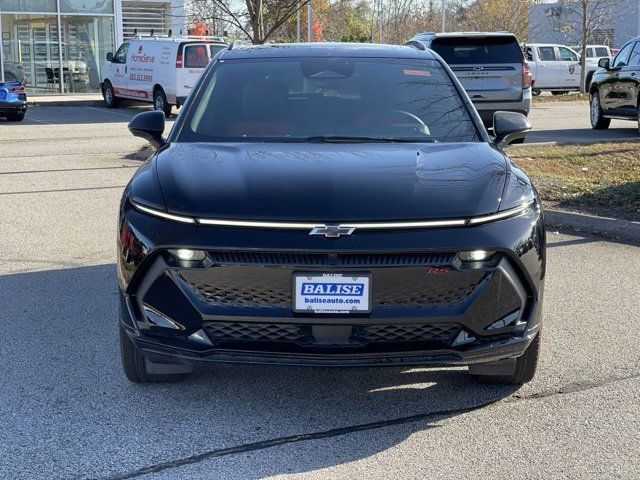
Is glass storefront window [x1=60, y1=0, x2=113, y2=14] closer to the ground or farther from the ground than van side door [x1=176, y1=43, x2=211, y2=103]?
farther from the ground

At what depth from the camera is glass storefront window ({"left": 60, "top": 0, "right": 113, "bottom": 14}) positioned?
3162 centimetres

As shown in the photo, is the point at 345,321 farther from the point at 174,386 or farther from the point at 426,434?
the point at 174,386

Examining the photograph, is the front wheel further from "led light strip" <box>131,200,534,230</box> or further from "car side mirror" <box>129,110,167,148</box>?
"led light strip" <box>131,200,534,230</box>

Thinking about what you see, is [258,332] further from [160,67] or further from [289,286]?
[160,67]

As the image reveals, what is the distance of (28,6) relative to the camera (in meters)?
31.2

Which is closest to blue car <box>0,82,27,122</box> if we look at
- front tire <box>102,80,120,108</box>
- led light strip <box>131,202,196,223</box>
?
front tire <box>102,80,120,108</box>

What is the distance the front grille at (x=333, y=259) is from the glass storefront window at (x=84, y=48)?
1177 inches

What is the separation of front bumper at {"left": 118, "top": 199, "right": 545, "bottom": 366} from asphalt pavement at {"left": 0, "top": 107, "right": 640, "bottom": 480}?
372 millimetres

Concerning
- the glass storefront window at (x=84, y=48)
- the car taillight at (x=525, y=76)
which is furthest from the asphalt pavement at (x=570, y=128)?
the glass storefront window at (x=84, y=48)

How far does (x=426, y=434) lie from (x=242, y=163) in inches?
59.4

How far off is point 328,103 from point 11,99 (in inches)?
710

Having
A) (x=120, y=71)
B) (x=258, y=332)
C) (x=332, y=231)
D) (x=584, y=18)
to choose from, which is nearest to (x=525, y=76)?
(x=332, y=231)

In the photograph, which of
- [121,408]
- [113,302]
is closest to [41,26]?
[113,302]

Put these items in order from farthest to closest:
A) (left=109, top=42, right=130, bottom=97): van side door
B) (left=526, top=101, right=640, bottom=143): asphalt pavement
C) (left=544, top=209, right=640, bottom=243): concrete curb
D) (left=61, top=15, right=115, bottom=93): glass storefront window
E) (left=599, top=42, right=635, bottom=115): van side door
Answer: (left=61, top=15, right=115, bottom=93): glass storefront window, (left=109, top=42, right=130, bottom=97): van side door, (left=599, top=42, right=635, bottom=115): van side door, (left=526, top=101, right=640, bottom=143): asphalt pavement, (left=544, top=209, right=640, bottom=243): concrete curb
